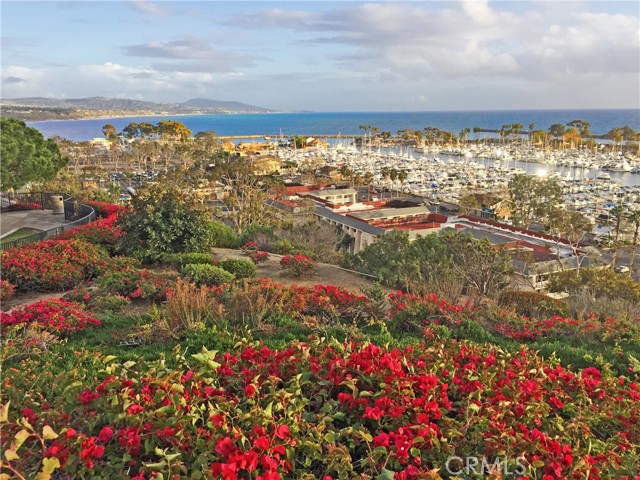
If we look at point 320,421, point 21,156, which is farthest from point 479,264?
point 21,156

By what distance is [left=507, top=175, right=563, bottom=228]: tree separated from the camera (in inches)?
1599

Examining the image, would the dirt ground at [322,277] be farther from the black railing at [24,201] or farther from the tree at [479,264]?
the black railing at [24,201]

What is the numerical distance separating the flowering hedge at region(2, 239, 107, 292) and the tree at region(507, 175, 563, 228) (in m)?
37.4

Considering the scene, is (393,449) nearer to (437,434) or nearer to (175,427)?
(437,434)

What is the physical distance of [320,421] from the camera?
2850mm

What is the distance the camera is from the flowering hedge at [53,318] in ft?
19.2

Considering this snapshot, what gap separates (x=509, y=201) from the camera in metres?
45.1

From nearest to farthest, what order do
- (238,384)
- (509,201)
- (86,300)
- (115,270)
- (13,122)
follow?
(238,384), (86,300), (115,270), (13,122), (509,201)

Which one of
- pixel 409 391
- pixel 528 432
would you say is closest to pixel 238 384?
pixel 409 391

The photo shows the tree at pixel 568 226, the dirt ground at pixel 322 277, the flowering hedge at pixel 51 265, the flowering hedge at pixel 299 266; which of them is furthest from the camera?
the tree at pixel 568 226

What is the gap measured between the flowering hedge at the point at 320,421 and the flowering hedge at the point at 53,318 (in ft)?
7.78

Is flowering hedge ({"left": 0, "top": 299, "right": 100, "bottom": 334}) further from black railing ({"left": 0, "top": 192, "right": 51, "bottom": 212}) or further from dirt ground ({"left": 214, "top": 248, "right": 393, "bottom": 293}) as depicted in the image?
black railing ({"left": 0, "top": 192, "right": 51, "bottom": 212})

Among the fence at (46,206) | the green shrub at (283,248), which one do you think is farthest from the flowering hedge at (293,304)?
the fence at (46,206)

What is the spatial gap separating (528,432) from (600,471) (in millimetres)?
405
